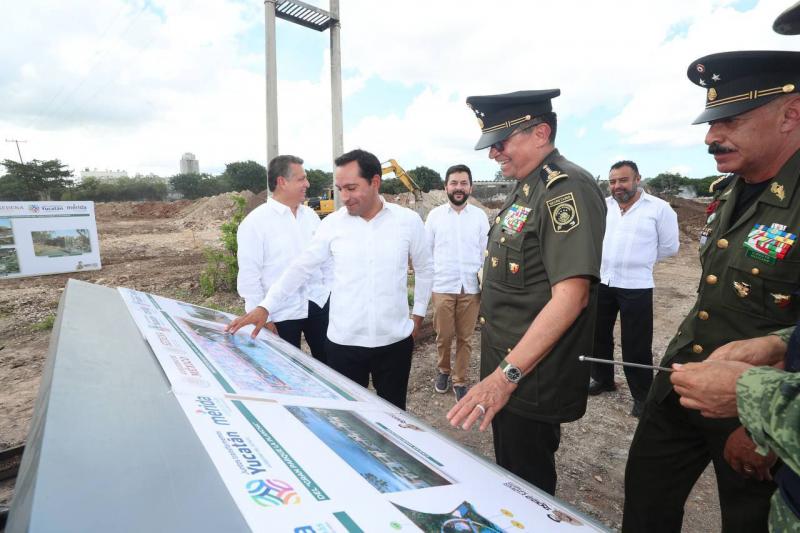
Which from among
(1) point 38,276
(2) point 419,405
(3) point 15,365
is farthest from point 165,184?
(2) point 419,405

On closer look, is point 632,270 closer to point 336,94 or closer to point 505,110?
point 505,110

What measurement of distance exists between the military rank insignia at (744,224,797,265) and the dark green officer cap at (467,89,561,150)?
83cm

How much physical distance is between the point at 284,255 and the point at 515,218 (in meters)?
1.97

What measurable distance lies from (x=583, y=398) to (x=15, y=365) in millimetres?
5572

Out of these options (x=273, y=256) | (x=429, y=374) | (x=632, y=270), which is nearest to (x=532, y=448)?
(x=273, y=256)

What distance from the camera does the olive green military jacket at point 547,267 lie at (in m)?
1.50

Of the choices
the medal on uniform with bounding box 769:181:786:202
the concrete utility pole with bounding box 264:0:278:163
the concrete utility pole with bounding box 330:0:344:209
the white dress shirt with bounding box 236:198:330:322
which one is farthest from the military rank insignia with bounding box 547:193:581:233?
the concrete utility pole with bounding box 330:0:344:209

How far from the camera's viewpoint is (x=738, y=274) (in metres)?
1.49

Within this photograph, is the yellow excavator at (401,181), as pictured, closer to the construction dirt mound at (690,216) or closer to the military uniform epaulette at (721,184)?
the construction dirt mound at (690,216)

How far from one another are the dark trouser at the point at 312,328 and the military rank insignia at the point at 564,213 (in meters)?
2.19

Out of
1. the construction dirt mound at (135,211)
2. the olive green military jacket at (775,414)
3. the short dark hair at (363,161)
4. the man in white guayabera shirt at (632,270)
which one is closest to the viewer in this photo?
the olive green military jacket at (775,414)

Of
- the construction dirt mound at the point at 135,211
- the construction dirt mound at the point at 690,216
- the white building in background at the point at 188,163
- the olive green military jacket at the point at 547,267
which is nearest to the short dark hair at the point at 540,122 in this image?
the olive green military jacket at the point at 547,267

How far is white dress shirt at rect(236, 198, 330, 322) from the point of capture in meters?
3.04

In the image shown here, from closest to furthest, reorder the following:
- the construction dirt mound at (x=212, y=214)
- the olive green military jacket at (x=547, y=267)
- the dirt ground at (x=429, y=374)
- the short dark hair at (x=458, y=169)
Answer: the olive green military jacket at (x=547, y=267) → the dirt ground at (x=429, y=374) → the short dark hair at (x=458, y=169) → the construction dirt mound at (x=212, y=214)
